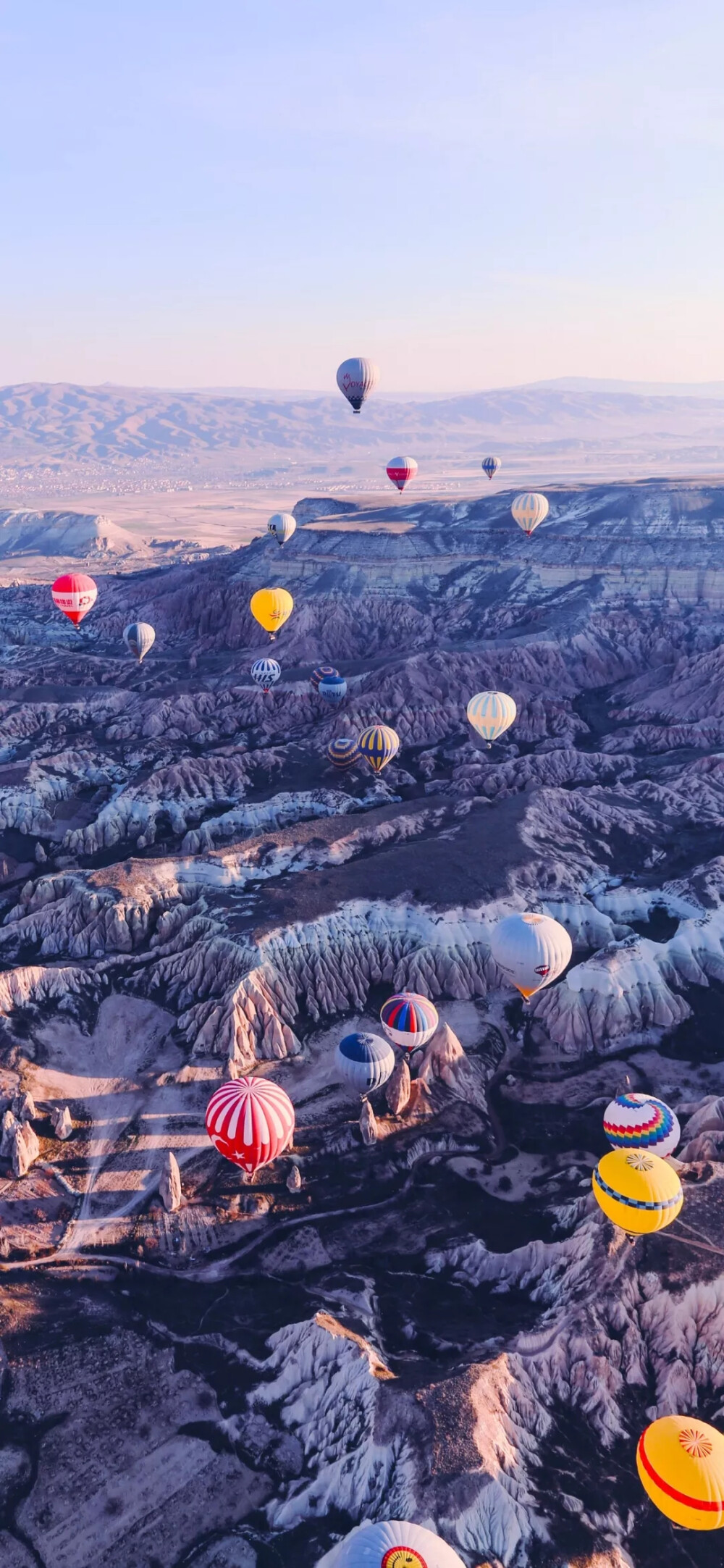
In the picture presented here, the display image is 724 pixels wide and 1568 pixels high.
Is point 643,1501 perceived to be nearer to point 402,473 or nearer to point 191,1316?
point 191,1316

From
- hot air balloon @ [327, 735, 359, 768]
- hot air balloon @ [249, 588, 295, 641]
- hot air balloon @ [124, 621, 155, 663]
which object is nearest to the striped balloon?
hot air balloon @ [327, 735, 359, 768]

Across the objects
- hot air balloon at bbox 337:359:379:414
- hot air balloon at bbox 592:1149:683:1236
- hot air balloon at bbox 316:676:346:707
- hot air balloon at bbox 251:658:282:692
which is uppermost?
hot air balloon at bbox 337:359:379:414

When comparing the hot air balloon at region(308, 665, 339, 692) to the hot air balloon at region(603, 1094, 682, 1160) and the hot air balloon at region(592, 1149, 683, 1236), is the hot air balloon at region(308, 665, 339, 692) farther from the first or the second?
the hot air balloon at region(592, 1149, 683, 1236)

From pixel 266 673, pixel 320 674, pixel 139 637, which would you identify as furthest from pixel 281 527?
pixel 266 673

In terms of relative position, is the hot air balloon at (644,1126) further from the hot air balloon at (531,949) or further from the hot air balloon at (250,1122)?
the hot air balloon at (250,1122)

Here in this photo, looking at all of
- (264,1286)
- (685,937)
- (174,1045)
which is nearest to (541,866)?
(685,937)

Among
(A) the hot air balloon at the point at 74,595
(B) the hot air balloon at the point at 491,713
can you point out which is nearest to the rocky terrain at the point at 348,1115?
(B) the hot air balloon at the point at 491,713

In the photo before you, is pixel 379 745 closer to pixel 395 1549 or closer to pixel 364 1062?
pixel 364 1062
